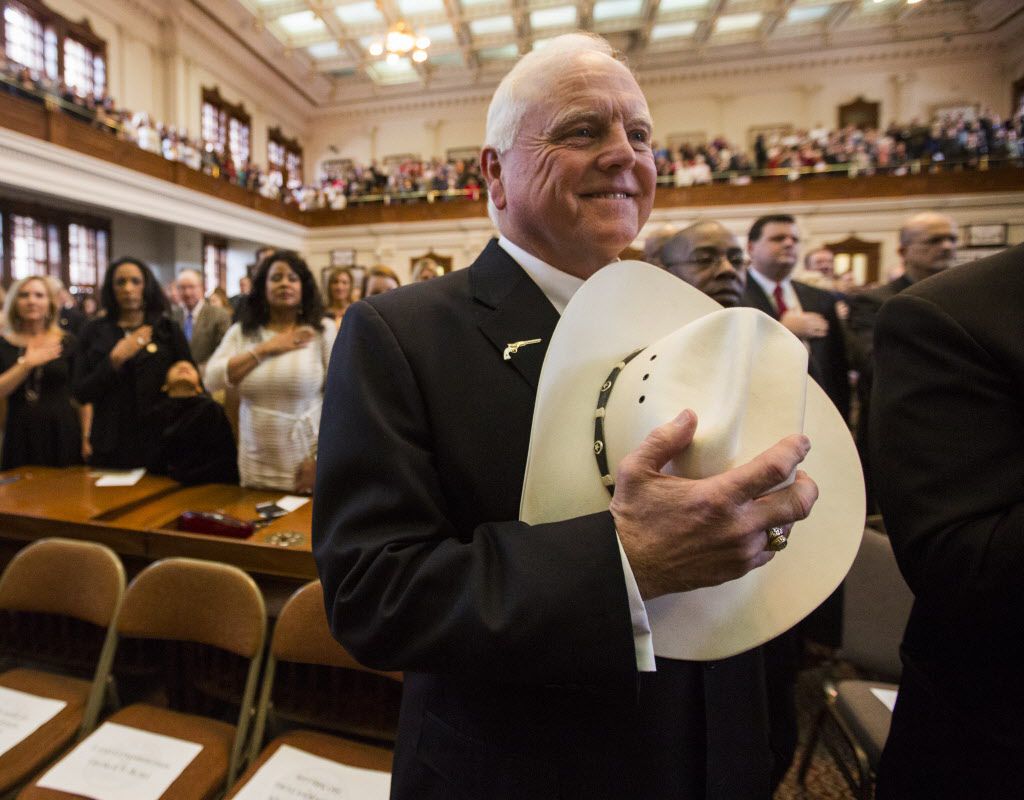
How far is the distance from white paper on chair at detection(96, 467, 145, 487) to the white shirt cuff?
267 cm

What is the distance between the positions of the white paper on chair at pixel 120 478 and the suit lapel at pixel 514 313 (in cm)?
243

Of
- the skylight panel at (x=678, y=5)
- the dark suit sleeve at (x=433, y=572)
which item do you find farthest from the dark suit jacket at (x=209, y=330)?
the skylight panel at (x=678, y=5)

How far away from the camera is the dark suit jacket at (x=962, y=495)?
2.61ft

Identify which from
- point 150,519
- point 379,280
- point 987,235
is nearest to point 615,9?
point 987,235

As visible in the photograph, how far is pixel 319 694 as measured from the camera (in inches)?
69.9

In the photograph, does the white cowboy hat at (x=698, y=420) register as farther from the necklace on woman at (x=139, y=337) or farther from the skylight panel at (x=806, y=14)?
the skylight panel at (x=806, y=14)

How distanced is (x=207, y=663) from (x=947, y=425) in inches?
84.0

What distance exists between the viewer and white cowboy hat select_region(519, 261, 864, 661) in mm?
637

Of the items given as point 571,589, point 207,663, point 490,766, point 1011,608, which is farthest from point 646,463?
point 207,663

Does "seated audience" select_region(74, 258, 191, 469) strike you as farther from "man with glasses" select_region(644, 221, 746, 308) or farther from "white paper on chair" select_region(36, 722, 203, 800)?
"man with glasses" select_region(644, 221, 746, 308)

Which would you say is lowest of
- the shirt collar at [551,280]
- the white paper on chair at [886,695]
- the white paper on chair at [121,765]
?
the white paper on chair at [121,765]

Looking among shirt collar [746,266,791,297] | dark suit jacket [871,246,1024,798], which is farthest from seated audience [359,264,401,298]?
dark suit jacket [871,246,1024,798]

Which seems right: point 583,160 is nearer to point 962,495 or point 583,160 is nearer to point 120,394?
point 962,495

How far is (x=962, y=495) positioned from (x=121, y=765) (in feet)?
6.30
